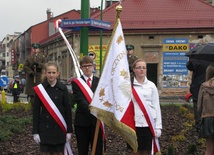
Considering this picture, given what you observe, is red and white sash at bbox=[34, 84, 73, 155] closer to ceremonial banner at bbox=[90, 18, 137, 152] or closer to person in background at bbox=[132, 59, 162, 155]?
ceremonial banner at bbox=[90, 18, 137, 152]

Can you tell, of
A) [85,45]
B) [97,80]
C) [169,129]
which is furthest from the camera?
[85,45]

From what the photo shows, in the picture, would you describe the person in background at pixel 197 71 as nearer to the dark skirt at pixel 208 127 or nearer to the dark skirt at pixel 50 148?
the dark skirt at pixel 208 127

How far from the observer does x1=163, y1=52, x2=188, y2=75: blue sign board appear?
40.7m

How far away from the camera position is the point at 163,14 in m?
43.3

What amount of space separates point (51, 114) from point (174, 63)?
3478 centimetres

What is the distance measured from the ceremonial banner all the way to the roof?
34342mm

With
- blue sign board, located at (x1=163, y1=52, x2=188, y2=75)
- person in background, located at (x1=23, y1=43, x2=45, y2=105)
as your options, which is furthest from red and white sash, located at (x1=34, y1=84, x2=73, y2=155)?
blue sign board, located at (x1=163, y1=52, x2=188, y2=75)

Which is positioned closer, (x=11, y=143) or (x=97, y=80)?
(x=97, y=80)

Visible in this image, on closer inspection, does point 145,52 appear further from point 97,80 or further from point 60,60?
point 97,80

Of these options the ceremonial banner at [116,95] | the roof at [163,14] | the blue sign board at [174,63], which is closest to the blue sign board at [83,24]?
the ceremonial banner at [116,95]

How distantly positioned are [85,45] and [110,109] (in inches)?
269

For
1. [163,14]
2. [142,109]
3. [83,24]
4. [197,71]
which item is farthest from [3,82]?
[163,14]

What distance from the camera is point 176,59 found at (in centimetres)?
4066

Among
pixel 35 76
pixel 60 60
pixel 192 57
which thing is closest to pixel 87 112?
pixel 192 57
